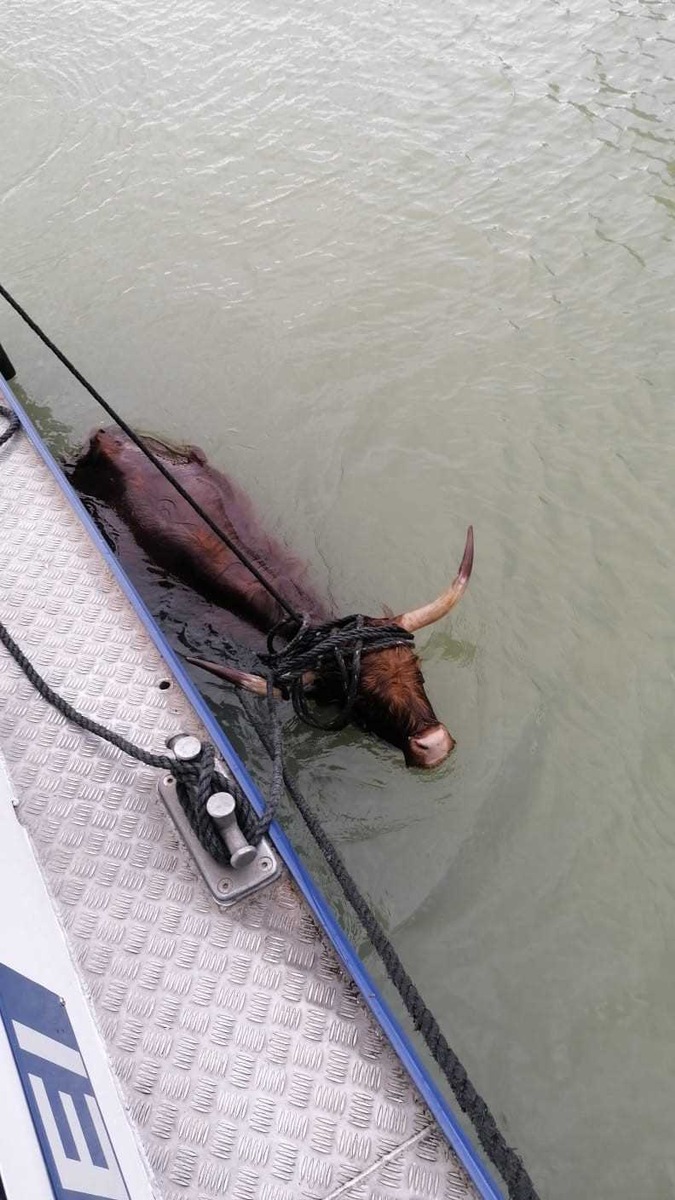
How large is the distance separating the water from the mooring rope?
0.65 m

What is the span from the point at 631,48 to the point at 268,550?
6.84 metres

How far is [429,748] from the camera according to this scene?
12.8 feet

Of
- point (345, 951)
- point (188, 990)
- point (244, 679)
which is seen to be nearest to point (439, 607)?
point (244, 679)

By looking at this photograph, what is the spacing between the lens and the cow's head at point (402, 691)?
3.95 m

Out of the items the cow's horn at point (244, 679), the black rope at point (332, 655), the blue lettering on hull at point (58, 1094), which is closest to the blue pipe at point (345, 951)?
the cow's horn at point (244, 679)

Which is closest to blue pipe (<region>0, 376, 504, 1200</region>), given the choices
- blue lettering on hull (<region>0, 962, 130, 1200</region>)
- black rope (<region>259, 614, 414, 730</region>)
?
black rope (<region>259, 614, 414, 730</region>)

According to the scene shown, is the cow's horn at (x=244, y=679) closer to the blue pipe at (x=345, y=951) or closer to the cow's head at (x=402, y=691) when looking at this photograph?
the cow's head at (x=402, y=691)

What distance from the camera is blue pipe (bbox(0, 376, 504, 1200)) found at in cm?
247

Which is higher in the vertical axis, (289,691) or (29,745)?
(29,745)

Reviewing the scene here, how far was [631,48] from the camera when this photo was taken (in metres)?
8.45

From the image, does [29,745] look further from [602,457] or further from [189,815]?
[602,457]

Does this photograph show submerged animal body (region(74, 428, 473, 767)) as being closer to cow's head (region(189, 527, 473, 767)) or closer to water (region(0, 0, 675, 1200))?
cow's head (region(189, 527, 473, 767))

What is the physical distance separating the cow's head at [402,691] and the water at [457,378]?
14.1 inches

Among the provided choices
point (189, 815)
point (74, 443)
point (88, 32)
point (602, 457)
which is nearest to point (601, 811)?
point (189, 815)
